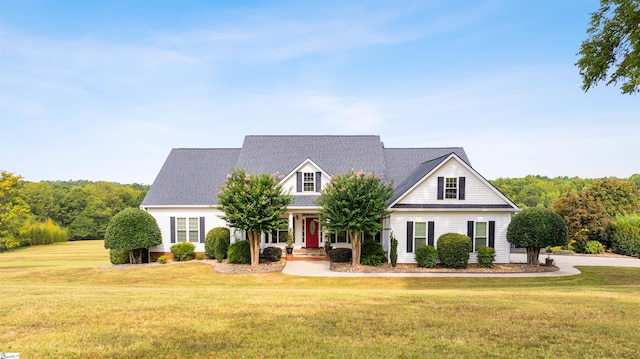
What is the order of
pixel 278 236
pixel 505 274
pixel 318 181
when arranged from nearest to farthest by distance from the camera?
pixel 505 274 → pixel 318 181 → pixel 278 236

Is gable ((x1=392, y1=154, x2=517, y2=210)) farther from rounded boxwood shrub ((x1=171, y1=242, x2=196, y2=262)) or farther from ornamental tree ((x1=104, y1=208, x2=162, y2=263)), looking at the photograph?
ornamental tree ((x1=104, y1=208, x2=162, y2=263))

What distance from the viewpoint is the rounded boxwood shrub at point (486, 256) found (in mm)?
20547

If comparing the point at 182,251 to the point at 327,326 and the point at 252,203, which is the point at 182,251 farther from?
the point at 327,326

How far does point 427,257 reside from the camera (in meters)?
20.4

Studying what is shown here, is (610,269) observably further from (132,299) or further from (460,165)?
(132,299)

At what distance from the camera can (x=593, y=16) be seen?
→ 11445 millimetres

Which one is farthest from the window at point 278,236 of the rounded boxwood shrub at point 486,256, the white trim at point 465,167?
the rounded boxwood shrub at point 486,256

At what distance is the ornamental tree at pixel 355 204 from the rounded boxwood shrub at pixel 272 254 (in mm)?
4665

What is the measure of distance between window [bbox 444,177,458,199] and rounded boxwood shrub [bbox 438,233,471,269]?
251cm

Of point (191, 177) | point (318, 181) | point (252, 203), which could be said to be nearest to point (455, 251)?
point (318, 181)

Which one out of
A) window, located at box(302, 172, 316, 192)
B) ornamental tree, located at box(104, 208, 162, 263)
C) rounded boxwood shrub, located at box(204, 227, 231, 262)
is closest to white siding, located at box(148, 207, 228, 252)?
ornamental tree, located at box(104, 208, 162, 263)

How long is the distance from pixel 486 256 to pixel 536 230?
3066mm

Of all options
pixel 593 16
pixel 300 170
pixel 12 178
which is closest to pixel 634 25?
pixel 593 16

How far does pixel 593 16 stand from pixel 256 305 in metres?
13.6
